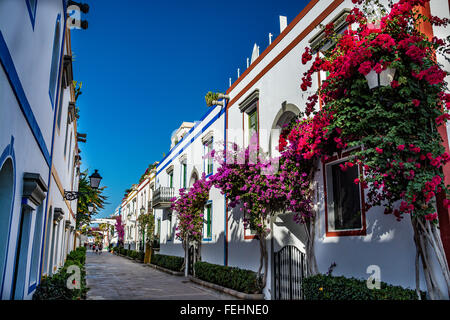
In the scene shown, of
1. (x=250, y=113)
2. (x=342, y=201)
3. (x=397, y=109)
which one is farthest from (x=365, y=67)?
(x=250, y=113)

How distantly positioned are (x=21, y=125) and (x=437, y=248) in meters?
5.31

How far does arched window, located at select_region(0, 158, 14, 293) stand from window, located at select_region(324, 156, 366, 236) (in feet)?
18.1

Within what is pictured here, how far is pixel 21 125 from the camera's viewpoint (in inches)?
172

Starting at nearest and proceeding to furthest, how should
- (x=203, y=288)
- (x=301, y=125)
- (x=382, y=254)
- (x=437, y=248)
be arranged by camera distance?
1. (x=437, y=248)
2. (x=382, y=254)
3. (x=301, y=125)
4. (x=203, y=288)

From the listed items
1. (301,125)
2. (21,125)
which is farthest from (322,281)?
(21,125)

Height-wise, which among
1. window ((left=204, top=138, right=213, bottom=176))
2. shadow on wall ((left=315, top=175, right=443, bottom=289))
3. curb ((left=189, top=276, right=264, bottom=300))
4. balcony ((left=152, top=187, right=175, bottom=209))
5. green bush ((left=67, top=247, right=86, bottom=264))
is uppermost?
window ((left=204, top=138, right=213, bottom=176))

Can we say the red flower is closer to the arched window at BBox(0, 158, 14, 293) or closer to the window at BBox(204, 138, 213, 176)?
the arched window at BBox(0, 158, 14, 293)

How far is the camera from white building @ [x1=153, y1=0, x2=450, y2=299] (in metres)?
6.09

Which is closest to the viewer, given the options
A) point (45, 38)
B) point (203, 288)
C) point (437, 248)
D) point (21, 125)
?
point (21, 125)

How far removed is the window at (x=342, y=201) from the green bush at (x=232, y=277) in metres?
3.32

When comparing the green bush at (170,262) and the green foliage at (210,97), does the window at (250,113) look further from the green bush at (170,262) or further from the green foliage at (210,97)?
the green bush at (170,262)

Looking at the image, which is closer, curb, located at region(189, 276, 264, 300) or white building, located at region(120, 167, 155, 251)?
curb, located at region(189, 276, 264, 300)

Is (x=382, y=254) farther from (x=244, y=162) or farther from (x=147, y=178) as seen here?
(x=147, y=178)

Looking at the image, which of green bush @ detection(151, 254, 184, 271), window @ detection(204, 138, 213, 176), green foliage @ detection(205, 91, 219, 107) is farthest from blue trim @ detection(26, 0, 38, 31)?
green bush @ detection(151, 254, 184, 271)
